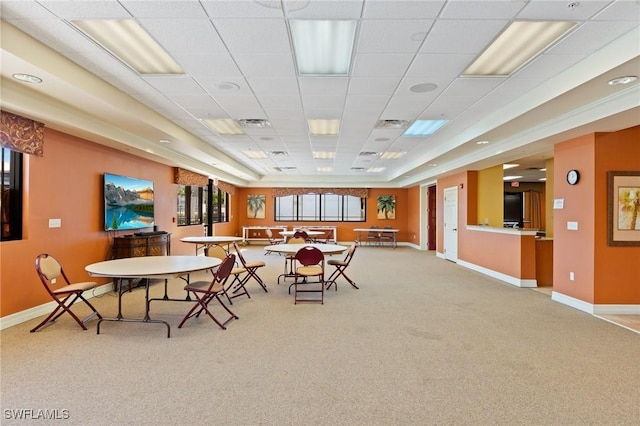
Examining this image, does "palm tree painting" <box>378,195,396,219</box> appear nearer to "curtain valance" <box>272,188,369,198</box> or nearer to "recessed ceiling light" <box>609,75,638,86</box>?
"curtain valance" <box>272,188,369,198</box>

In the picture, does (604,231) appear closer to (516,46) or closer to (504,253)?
(504,253)

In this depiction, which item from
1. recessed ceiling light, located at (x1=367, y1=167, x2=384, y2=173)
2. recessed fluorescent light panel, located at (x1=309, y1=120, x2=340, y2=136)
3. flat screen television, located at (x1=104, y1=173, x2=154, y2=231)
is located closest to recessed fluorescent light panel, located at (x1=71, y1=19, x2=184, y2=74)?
recessed fluorescent light panel, located at (x1=309, y1=120, x2=340, y2=136)

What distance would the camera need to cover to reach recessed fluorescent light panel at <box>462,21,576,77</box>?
2.69m

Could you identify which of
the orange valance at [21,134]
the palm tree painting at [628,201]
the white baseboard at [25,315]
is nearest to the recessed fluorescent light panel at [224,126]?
the orange valance at [21,134]

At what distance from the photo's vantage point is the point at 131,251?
5.62m

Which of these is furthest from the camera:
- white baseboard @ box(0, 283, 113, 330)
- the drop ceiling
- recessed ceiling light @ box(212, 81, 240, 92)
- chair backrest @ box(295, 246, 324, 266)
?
chair backrest @ box(295, 246, 324, 266)

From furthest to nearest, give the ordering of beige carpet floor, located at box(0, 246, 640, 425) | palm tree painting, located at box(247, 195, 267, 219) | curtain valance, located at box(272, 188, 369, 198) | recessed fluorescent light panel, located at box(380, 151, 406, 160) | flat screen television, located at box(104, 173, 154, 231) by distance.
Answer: palm tree painting, located at box(247, 195, 267, 219) < curtain valance, located at box(272, 188, 369, 198) < recessed fluorescent light panel, located at box(380, 151, 406, 160) < flat screen television, located at box(104, 173, 154, 231) < beige carpet floor, located at box(0, 246, 640, 425)

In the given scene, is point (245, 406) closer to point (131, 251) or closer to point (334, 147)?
point (131, 251)

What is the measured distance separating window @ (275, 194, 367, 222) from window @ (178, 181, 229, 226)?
284 centimetres

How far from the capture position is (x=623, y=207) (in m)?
4.46

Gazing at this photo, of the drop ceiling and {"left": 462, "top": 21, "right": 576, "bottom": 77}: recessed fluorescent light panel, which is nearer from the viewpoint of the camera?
the drop ceiling

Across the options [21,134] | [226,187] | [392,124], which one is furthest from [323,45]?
[226,187]

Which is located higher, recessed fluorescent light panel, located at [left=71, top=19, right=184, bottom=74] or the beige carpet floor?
recessed fluorescent light panel, located at [left=71, top=19, right=184, bottom=74]

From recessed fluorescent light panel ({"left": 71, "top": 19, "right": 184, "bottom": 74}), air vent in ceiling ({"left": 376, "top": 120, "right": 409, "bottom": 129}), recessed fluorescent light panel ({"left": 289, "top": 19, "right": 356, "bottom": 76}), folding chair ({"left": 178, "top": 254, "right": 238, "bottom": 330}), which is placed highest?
recessed fluorescent light panel ({"left": 289, "top": 19, "right": 356, "bottom": 76})
